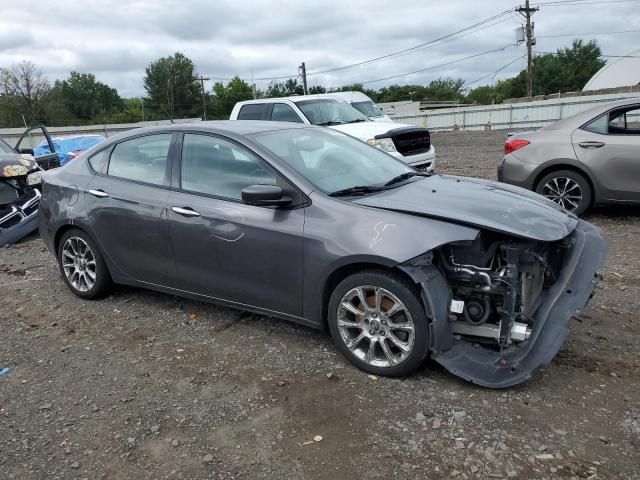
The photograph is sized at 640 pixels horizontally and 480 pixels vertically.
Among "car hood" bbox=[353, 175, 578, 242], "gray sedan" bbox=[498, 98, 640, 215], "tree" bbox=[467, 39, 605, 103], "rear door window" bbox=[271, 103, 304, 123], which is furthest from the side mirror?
"tree" bbox=[467, 39, 605, 103]

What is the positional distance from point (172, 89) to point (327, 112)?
266 ft

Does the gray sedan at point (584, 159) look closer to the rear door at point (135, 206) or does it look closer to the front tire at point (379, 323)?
the front tire at point (379, 323)

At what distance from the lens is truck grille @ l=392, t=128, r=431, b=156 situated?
30.9 ft

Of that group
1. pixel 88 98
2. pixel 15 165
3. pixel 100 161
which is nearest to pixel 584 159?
pixel 100 161

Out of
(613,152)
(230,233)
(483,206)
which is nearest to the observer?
(483,206)

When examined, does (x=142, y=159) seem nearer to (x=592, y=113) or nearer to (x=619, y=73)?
(x=592, y=113)

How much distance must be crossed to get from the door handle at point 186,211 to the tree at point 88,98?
293 feet

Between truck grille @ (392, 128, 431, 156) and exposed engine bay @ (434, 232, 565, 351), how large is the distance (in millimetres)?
6138

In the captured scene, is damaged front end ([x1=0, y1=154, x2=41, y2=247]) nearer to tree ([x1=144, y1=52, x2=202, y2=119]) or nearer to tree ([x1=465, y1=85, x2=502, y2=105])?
tree ([x1=144, y1=52, x2=202, y2=119])

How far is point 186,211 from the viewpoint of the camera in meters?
4.18

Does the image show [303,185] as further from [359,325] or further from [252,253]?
[359,325]

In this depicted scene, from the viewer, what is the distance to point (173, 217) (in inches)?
167

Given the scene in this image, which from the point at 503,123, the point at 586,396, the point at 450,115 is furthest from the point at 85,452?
the point at 450,115

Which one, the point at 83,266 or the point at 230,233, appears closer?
the point at 230,233
